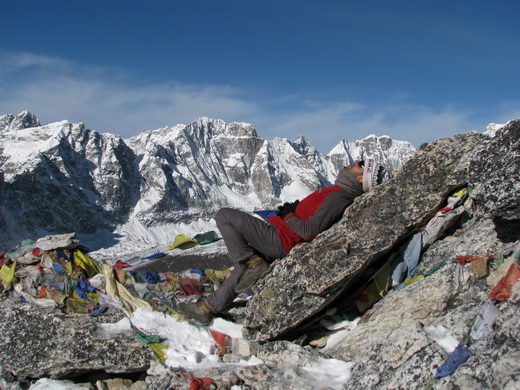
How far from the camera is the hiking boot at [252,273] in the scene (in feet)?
20.3

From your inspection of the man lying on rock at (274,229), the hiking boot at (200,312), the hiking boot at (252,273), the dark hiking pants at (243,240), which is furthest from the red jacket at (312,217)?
the hiking boot at (200,312)

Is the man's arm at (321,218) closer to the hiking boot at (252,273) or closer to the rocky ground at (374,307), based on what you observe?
the rocky ground at (374,307)

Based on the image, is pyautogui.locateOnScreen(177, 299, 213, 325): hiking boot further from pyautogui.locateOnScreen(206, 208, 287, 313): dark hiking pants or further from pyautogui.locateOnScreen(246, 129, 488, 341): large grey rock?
pyautogui.locateOnScreen(246, 129, 488, 341): large grey rock

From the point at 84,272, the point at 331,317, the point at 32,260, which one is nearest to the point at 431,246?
the point at 331,317

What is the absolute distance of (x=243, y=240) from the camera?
631 cm

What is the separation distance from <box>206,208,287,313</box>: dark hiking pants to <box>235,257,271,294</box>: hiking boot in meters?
0.08

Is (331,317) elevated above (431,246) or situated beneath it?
situated beneath

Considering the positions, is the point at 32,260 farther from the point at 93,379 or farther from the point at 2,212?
the point at 2,212

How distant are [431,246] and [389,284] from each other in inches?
32.4

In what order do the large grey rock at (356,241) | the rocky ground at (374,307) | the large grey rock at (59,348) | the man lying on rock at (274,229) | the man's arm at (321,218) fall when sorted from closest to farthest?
the rocky ground at (374,307)
the large grey rock at (356,241)
the large grey rock at (59,348)
the man's arm at (321,218)
the man lying on rock at (274,229)

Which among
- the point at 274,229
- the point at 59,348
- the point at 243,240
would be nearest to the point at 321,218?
the point at 274,229

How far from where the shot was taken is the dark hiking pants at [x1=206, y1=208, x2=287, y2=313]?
244 inches

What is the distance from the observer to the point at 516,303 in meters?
3.81

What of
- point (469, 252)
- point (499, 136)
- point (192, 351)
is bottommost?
point (192, 351)
